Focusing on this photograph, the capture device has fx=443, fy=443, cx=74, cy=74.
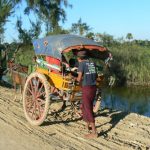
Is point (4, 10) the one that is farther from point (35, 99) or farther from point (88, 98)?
point (88, 98)

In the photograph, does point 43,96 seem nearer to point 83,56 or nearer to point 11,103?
point 83,56

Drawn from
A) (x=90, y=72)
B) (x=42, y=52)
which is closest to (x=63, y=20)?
(x=42, y=52)

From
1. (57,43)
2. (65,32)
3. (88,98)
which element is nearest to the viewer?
(88,98)

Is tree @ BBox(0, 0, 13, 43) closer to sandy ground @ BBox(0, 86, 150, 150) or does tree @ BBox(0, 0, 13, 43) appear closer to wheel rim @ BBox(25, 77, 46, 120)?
sandy ground @ BBox(0, 86, 150, 150)

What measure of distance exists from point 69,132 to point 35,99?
4.36ft

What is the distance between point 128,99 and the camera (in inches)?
1145

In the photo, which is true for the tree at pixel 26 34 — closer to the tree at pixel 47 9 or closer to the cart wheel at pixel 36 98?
the tree at pixel 47 9

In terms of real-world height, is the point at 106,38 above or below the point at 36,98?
above

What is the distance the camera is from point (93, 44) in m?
10.7

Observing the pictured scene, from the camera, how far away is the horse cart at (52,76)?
33.7 ft

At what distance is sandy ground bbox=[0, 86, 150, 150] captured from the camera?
29.4 feet

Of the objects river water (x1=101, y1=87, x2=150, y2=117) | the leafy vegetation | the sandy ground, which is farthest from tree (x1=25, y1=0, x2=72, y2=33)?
the sandy ground

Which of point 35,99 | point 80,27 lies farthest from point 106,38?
point 35,99

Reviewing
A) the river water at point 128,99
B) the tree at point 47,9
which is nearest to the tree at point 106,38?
the river water at point 128,99
